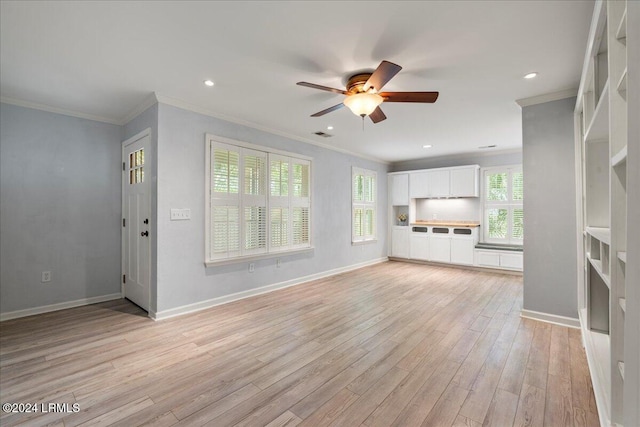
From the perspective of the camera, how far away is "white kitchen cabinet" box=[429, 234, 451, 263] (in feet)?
21.1

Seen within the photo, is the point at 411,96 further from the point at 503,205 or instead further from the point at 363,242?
the point at 503,205

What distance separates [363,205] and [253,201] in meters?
3.05

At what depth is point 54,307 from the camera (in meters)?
3.67

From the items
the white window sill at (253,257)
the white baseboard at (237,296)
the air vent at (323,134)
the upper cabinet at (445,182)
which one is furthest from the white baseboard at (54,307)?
the upper cabinet at (445,182)

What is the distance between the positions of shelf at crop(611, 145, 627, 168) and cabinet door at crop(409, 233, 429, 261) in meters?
5.64

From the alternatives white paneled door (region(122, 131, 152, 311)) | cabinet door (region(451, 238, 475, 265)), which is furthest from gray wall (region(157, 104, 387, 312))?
cabinet door (region(451, 238, 475, 265))

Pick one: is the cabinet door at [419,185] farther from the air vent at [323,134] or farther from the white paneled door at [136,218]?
the white paneled door at [136,218]

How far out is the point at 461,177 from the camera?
6371 mm

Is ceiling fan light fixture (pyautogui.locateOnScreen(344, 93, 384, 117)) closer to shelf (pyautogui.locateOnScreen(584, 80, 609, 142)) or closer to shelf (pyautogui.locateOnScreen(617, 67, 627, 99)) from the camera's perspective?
shelf (pyautogui.locateOnScreen(584, 80, 609, 142))

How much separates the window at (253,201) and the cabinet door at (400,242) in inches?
118

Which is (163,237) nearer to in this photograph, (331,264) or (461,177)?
(331,264)

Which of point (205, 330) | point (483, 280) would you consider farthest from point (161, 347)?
point (483, 280)

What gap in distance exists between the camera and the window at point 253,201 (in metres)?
3.85

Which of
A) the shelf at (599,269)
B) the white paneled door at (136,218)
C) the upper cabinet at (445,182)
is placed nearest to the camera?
the shelf at (599,269)
